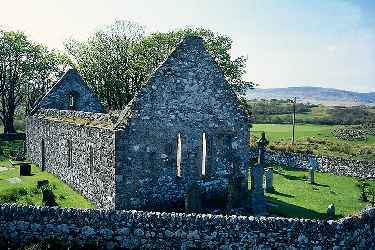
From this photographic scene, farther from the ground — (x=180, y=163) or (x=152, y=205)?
(x=180, y=163)

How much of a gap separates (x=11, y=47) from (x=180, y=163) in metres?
38.3

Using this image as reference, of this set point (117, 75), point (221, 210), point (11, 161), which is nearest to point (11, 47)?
point (117, 75)

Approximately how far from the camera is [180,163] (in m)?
19.0

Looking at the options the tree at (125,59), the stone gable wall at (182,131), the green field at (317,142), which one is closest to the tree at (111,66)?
the tree at (125,59)

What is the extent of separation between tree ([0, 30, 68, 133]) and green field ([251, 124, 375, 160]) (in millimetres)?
26925

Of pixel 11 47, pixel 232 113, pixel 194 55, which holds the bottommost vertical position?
pixel 232 113

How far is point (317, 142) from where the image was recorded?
4919 cm

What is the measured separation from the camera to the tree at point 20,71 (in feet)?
164

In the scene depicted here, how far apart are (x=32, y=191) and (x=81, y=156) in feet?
9.70

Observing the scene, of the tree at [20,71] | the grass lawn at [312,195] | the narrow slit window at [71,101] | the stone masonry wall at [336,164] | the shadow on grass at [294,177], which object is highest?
the tree at [20,71]

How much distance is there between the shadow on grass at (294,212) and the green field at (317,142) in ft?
66.0

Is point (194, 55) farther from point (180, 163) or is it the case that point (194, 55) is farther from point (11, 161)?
point (11, 161)

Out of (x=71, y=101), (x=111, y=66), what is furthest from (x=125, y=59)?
(x=71, y=101)

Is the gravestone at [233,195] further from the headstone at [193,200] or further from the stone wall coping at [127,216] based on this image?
the stone wall coping at [127,216]
